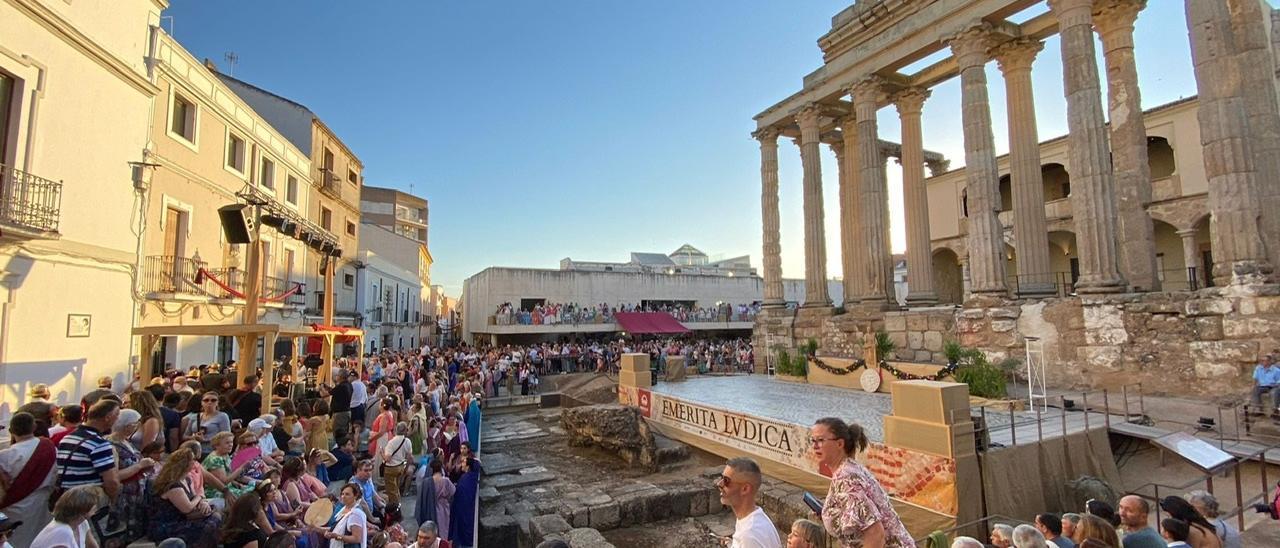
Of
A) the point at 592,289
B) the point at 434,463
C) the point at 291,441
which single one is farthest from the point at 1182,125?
the point at 592,289

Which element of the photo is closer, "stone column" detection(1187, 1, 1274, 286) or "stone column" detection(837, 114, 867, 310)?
"stone column" detection(1187, 1, 1274, 286)

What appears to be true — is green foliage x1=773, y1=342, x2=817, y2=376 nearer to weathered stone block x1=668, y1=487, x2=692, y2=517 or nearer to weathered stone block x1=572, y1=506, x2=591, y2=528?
weathered stone block x1=668, y1=487, x2=692, y2=517

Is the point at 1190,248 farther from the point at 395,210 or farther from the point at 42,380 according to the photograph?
the point at 395,210

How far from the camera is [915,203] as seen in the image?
1645 centimetres

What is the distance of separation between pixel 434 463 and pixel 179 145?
11237 mm

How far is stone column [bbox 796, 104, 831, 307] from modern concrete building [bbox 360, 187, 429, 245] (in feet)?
107

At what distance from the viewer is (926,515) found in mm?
6535

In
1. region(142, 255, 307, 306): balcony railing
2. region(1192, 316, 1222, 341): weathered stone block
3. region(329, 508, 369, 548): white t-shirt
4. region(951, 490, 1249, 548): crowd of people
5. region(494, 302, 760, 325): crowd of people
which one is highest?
region(142, 255, 307, 306): balcony railing

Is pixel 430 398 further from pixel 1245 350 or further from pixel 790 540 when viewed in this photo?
pixel 1245 350

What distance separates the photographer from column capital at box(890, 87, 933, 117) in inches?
683

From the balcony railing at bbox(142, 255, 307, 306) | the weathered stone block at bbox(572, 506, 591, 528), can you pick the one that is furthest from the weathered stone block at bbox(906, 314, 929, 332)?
the balcony railing at bbox(142, 255, 307, 306)

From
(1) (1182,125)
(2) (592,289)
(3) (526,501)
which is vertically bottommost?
(3) (526,501)

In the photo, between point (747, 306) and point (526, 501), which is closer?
point (526, 501)

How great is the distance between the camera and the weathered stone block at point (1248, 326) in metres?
8.85
